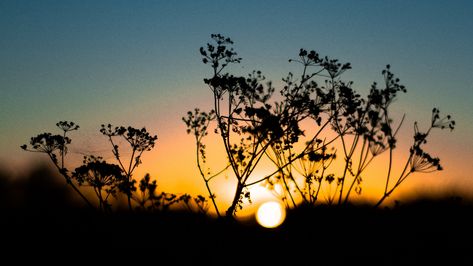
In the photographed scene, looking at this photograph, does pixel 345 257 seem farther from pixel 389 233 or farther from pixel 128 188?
pixel 128 188

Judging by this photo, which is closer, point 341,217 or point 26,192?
point 341,217

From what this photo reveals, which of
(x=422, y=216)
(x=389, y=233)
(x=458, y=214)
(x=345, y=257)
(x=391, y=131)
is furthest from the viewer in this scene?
(x=458, y=214)

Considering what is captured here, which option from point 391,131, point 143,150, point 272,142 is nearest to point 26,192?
point 143,150

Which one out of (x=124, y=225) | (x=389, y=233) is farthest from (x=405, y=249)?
(x=124, y=225)

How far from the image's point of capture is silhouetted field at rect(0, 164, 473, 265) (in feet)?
62.7

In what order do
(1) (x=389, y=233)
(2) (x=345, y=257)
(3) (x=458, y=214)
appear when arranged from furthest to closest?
(3) (x=458, y=214), (1) (x=389, y=233), (2) (x=345, y=257)

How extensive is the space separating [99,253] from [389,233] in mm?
13650

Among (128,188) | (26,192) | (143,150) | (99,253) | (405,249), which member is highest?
(26,192)

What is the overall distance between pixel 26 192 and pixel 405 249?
55.2 meters

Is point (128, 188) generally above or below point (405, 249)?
above

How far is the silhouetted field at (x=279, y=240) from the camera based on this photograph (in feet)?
62.7

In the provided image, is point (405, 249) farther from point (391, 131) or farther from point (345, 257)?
point (391, 131)

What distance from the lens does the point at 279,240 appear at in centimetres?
2220

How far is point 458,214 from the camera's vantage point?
89.4ft
